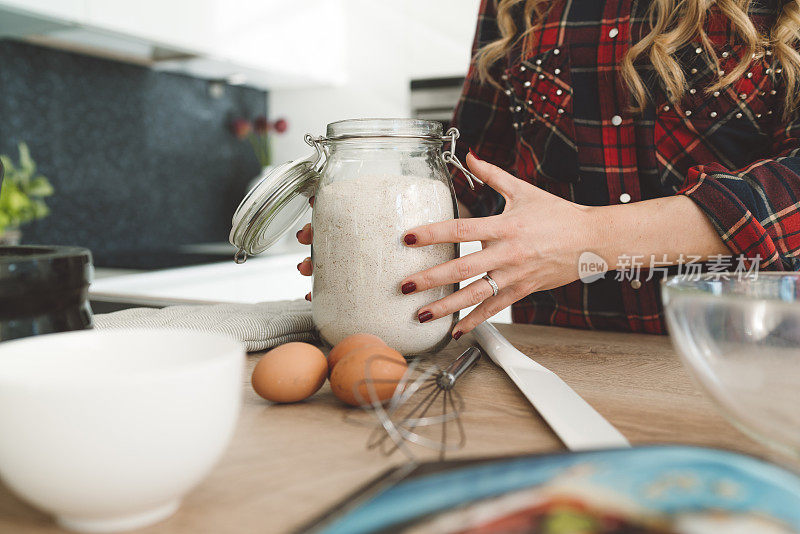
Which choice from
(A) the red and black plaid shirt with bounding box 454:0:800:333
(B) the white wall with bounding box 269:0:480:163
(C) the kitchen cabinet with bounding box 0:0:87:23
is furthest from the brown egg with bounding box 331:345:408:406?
(B) the white wall with bounding box 269:0:480:163

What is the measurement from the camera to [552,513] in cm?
25

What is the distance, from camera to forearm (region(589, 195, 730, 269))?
706 millimetres

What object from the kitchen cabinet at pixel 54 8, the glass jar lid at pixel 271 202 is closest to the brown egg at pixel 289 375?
the glass jar lid at pixel 271 202

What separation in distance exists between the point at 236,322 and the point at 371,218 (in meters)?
0.20

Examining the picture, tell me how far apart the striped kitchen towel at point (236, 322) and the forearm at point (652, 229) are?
35 centimetres

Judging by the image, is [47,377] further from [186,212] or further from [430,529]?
[186,212]

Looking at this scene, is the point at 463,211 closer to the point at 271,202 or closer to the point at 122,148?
the point at 271,202

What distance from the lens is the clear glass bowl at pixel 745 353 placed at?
14.6 inches

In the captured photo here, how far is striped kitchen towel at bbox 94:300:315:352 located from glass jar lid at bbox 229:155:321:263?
0.08m

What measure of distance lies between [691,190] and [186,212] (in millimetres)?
2439

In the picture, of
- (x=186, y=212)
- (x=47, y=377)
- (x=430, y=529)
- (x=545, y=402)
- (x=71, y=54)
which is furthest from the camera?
(x=186, y=212)

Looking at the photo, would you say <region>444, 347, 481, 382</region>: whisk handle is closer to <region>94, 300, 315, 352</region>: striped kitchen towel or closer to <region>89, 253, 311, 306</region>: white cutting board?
<region>94, 300, 315, 352</region>: striped kitchen towel

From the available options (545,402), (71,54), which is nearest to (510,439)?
(545,402)

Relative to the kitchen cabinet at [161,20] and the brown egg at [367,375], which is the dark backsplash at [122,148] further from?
the brown egg at [367,375]
